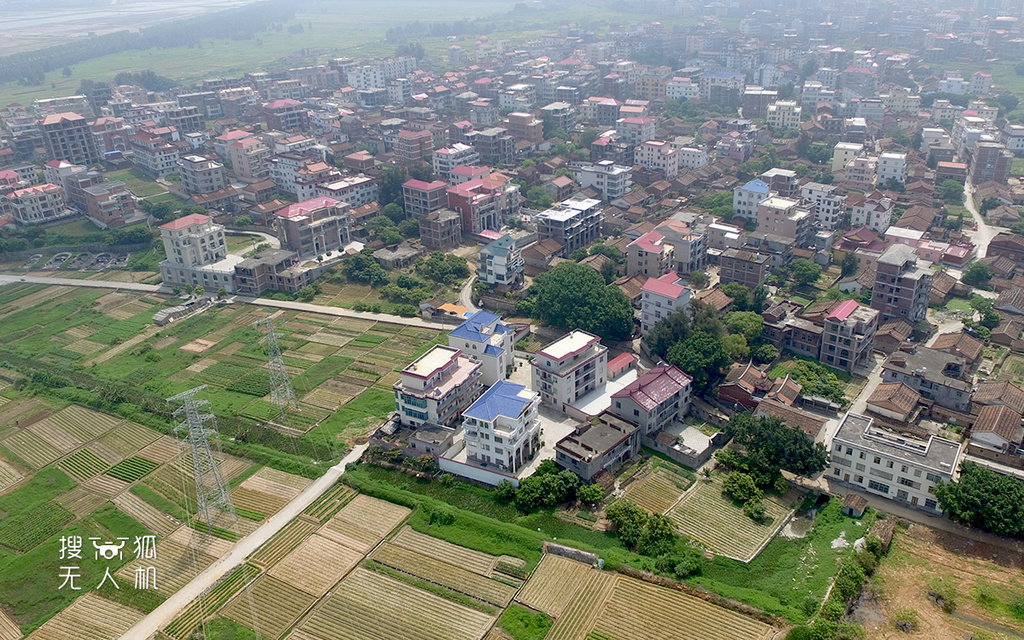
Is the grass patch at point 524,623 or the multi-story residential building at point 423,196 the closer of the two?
the grass patch at point 524,623

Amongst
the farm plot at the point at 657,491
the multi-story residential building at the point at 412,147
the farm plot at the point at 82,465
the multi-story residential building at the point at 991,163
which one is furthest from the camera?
the multi-story residential building at the point at 412,147

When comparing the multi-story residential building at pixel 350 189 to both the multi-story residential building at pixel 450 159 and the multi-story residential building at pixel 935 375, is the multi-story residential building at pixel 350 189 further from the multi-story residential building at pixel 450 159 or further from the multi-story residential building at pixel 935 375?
the multi-story residential building at pixel 935 375

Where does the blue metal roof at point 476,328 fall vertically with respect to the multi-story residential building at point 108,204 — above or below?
below

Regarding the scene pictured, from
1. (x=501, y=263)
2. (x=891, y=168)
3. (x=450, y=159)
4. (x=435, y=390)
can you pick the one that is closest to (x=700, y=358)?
(x=435, y=390)

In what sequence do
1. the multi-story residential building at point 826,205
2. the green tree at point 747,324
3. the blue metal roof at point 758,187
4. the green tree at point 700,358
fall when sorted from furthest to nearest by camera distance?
the blue metal roof at point 758,187 < the multi-story residential building at point 826,205 < the green tree at point 747,324 < the green tree at point 700,358

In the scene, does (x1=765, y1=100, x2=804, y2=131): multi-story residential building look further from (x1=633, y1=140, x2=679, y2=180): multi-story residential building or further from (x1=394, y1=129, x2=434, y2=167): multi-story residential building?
(x1=394, y1=129, x2=434, y2=167): multi-story residential building

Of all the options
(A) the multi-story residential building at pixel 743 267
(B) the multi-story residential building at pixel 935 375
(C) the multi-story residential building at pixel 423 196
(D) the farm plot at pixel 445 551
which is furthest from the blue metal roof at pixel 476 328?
(C) the multi-story residential building at pixel 423 196

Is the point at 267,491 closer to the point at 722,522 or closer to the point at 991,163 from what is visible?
the point at 722,522

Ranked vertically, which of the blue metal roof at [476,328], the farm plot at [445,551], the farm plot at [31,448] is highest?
the blue metal roof at [476,328]
